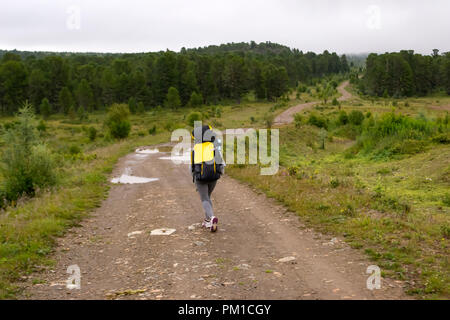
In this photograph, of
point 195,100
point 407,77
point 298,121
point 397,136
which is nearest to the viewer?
point 397,136

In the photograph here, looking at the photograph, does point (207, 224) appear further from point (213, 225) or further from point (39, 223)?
point (39, 223)

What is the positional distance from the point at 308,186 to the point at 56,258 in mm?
7714

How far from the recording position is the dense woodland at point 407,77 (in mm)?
92500

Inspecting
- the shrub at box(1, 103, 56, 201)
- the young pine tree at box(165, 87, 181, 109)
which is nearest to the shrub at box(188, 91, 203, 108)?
the young pine tree at box(165, 87, 181, 109)

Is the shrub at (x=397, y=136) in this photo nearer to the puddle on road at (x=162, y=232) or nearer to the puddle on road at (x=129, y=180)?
the puddle on road at (x=129, y=180)

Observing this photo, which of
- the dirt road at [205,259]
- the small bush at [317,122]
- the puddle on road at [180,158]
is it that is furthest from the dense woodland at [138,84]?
the dirt road at [205,259]

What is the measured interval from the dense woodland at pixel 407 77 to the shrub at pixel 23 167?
88.2 m

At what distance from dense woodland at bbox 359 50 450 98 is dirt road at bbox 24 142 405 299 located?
89164 mm

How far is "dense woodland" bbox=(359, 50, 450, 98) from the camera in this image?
9250cm

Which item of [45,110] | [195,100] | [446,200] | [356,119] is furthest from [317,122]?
[45,110]

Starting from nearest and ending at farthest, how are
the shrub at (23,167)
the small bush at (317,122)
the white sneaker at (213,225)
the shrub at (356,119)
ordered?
the white sneaker at (213,225), the shrub at (23,167), the shrub at (356,119), the small bush at (317,122)

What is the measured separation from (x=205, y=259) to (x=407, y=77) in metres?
98.2

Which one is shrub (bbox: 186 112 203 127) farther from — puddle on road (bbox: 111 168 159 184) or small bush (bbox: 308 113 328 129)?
puddle on road (bbox: 111 168 159 184)

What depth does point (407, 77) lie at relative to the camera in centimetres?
9244
